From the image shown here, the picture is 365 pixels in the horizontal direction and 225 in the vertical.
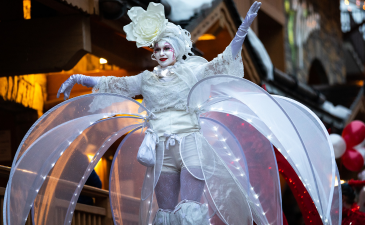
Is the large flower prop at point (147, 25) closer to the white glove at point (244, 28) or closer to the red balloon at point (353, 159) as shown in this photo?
the white glove at point (244, 28)

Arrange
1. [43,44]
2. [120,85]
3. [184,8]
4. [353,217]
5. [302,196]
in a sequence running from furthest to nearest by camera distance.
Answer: [184,8] < [43,44] < [353,217] < [302,196] < [120,85]

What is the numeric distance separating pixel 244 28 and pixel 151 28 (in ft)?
2.35

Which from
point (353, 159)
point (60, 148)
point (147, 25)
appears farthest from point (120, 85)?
point (353, 159)

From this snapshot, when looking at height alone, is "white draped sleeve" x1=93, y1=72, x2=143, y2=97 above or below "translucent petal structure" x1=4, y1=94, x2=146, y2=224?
above

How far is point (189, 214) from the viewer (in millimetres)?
3717

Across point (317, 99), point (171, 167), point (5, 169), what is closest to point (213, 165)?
point (171, 167)

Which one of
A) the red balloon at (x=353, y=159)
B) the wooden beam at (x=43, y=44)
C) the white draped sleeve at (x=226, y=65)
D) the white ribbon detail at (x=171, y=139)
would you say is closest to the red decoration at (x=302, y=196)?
the white draped sleeve at (x=226, y=65)

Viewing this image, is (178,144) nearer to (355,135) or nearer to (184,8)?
(184,8)

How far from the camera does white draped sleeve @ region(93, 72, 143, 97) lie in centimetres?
435

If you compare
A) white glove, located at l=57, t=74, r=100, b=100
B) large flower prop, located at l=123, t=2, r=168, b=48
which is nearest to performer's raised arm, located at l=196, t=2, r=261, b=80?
large flower prop, located at l=123, t=2, r=168, b=48

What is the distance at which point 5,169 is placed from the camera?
15.2 ft

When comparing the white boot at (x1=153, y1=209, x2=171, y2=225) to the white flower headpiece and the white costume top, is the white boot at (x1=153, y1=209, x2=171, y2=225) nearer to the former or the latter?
the white costume top

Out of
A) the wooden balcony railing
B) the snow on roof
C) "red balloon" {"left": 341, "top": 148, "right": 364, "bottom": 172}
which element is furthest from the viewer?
"red balloon" {"left": 341, "top": 148, "right": 364, "bottom": 172}

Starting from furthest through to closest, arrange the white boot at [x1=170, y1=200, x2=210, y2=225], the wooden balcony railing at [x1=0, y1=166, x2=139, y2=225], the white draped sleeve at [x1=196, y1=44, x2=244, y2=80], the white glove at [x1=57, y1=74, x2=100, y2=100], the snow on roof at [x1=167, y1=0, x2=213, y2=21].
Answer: the snow on roof at [x1=167, y1=0, x2=213, y2=21], the wooden balcony railing at [x1=0, y1=166, x2=139, y2=225], the white glove at [x1=57, y1=74, x2=100, y2=100], the white draped sleeve at [x1=196, y1=44, x2=244, y2=80], the white boot at [x1=170, y1=200, x2=210, y2=225]
